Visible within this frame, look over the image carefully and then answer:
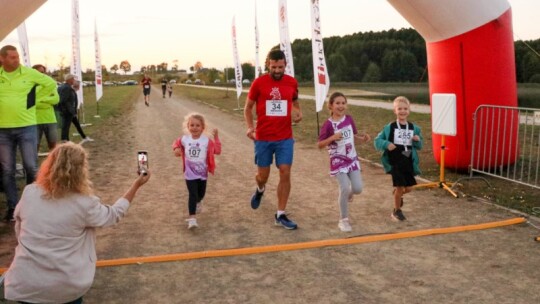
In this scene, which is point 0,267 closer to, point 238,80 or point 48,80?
point 48,80

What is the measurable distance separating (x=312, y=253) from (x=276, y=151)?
4.34 feet

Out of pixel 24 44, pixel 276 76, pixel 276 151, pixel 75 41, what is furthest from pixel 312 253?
pixel 75 41

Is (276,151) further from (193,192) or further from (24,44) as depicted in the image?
(24,44)

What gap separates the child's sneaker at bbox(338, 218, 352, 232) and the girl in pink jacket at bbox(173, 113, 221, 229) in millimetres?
1499

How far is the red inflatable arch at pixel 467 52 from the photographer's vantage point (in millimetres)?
7609

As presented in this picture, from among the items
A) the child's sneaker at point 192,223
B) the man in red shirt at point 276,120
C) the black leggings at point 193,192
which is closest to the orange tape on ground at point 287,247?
the man in red shirt at point 276,120

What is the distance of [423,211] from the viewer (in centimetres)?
618

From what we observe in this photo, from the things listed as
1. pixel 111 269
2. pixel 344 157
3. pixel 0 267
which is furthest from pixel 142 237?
pixel 344 157

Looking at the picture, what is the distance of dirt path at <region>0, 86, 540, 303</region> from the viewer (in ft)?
12.6

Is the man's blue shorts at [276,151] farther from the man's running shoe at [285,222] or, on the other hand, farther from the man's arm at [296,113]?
the man's running shoe at [285,222]

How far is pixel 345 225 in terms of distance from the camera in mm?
5441

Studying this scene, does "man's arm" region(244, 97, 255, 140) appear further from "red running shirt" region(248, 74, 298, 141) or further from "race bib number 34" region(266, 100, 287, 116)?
"race bib number 34" region(266, 100, 287, 116)

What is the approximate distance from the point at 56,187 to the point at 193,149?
273cm

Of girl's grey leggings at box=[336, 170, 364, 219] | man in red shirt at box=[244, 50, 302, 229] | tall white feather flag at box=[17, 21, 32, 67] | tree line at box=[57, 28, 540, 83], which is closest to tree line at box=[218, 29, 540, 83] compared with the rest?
tree line at box=[57, 28, 540, 83]
